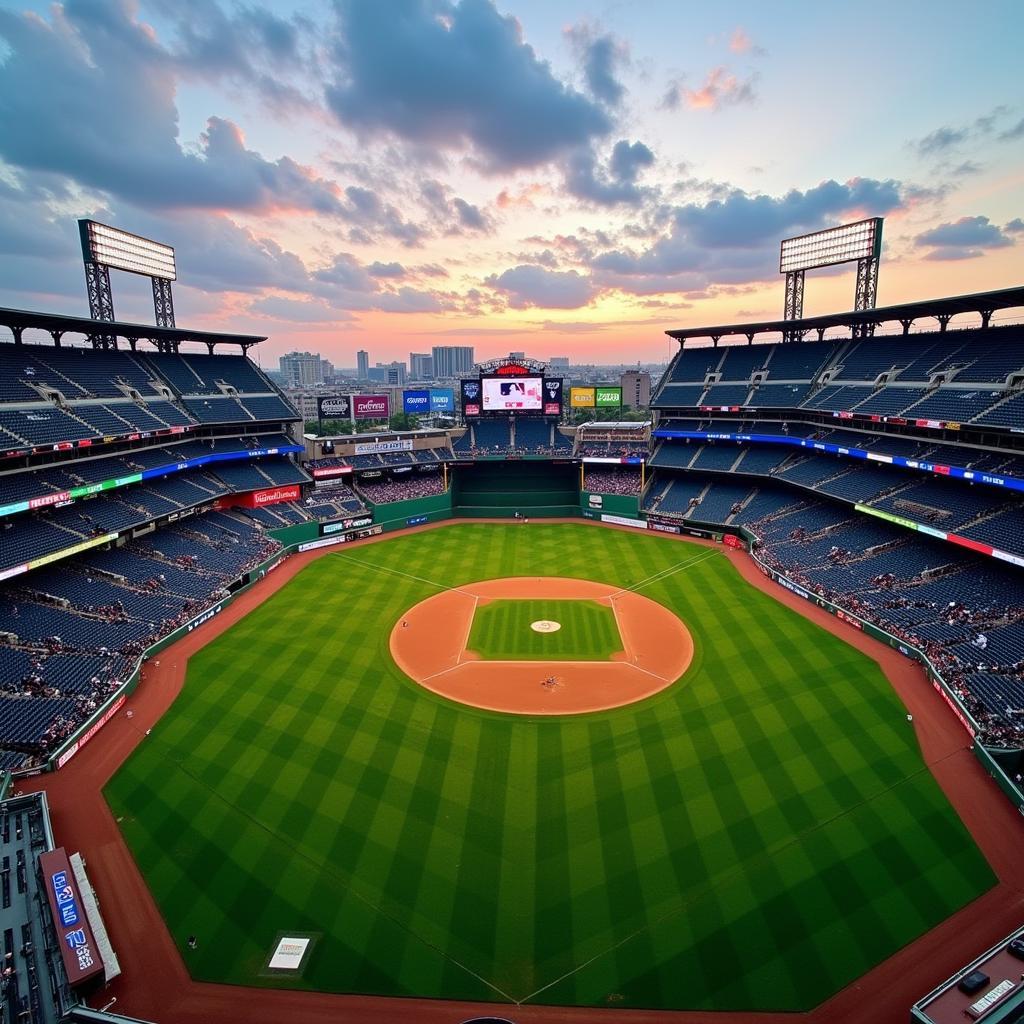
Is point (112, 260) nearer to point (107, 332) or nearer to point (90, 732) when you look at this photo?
point (107, 332)

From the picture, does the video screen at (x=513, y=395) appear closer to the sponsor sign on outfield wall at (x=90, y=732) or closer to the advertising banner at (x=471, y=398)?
the advertising banner at (x=471, y=398)

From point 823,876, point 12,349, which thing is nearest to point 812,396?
point 823,876

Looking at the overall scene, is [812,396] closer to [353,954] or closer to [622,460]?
[622,460]

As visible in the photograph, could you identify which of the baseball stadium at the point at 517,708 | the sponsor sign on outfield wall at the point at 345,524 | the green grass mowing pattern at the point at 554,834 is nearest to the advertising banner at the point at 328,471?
the baseball stadium at the point at 517,708

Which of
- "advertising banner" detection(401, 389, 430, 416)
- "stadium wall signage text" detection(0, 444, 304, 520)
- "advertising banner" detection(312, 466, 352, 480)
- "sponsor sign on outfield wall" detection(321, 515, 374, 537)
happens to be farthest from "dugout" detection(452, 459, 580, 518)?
"stadium wall signage text" detection(0, 444, 304, 520)

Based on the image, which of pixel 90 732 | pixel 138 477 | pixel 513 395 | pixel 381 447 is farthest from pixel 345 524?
pixel 90 732

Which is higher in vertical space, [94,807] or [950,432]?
[950,432]

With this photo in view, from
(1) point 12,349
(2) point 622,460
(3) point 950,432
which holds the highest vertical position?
(1) point 12,349
